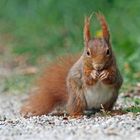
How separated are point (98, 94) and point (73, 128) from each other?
645 millimetres

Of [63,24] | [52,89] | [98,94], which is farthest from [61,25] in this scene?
[98,94]

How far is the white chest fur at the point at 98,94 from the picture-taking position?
557cm

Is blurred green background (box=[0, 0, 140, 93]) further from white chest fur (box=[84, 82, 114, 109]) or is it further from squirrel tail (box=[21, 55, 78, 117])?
white chest fur (box=[84, 82, 114, 109])

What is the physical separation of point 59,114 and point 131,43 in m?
3.13

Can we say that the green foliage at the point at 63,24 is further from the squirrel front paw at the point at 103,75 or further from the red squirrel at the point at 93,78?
the squirrel front paw at the point at 103,75

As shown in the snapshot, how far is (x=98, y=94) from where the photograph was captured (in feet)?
18.3

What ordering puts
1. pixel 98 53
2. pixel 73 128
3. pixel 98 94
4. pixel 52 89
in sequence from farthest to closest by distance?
pixel 52 89, pixel 98 94, pixel 98 53, pixel 73 128

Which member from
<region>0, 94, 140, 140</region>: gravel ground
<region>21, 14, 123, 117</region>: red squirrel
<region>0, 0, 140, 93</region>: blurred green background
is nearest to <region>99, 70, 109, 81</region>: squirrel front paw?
<region>21, 14, 123, 117</region>: red squirrel

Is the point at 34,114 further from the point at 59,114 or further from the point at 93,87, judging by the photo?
the point at 93,87

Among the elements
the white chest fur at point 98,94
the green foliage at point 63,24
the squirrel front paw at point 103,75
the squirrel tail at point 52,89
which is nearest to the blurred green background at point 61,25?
the green foliage at point 63,24

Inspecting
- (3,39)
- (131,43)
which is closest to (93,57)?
(131,43)

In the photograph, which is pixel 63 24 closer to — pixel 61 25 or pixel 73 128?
pixel 61 25

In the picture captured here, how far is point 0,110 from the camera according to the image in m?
6.98

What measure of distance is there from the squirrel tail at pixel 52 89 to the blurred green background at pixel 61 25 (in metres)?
2.55
